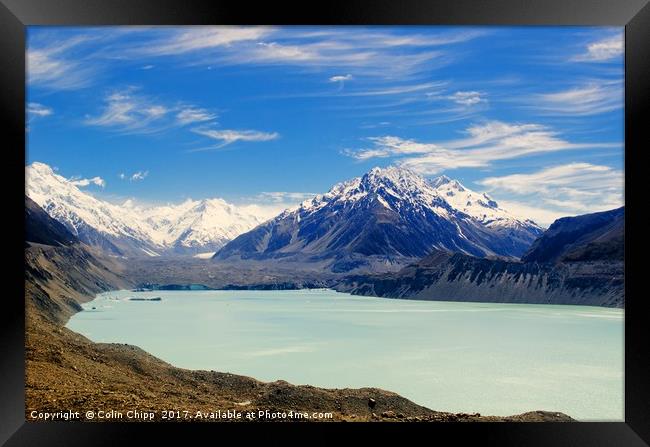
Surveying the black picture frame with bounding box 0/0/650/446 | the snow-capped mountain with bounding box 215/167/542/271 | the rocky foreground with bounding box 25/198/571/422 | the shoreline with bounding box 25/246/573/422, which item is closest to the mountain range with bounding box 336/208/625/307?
the shoreline with bounding box 25/246/573/422

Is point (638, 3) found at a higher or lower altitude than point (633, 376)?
higher

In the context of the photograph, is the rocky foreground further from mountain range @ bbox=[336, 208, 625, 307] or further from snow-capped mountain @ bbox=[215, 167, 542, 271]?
snow-capped mountain @ bbox=[215, 167, 542, 271]

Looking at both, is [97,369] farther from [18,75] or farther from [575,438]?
[575,438]

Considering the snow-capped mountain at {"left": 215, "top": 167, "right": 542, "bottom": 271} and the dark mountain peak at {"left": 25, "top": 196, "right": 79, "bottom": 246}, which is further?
the snow-capped mountain at {"left": 215, "top": 167, "right": 542, "bottom": 271}

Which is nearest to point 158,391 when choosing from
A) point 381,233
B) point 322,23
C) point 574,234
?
point 322,23

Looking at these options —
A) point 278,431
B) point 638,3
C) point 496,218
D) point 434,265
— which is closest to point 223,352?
point 278,431

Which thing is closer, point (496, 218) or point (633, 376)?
point (633, 376)

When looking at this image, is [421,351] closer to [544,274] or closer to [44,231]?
[544,274]
